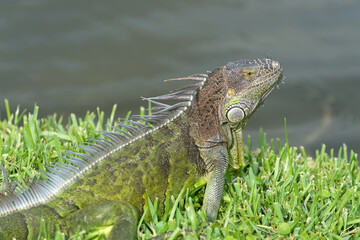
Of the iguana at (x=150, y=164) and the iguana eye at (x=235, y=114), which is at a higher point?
the iguana eye at (x=235, y=114)

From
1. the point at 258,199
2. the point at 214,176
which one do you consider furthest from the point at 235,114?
the point at 258,199

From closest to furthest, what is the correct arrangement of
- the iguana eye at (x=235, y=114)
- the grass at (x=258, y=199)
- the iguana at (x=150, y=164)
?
the iguana at (x=150, y=164), the grass at (x=258, y=199), the iguana eye at (x=235, y=114)

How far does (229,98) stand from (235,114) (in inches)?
6.3

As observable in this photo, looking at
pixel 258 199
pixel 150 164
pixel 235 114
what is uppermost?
pixel 235 114

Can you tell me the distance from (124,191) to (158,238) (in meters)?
0.50

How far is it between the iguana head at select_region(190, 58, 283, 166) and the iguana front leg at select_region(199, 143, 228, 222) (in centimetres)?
7

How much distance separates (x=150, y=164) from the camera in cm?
419

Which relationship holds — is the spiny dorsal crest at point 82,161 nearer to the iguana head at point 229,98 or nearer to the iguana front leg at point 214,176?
the iguana head at point 229,98

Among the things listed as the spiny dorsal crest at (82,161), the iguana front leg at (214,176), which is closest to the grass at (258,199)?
the iguana front leg at (214,176)

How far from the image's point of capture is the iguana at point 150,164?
383cm

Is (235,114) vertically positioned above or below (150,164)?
above

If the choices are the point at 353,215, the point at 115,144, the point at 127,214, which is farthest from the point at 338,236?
the point at 115,144

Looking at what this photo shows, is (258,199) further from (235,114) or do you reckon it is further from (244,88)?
(244,88)

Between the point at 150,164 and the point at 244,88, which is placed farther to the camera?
the point at 244,88
